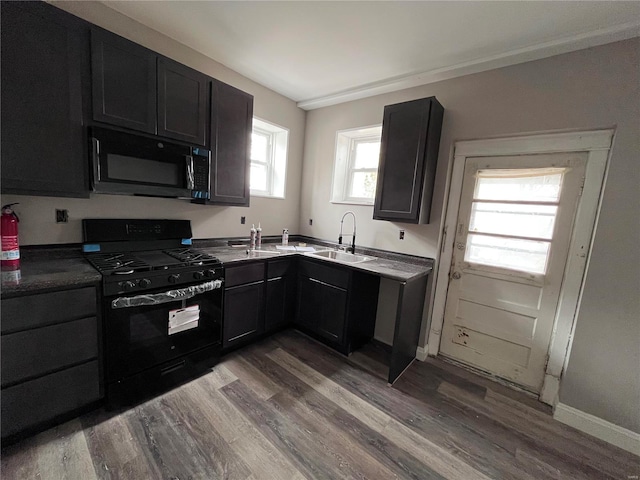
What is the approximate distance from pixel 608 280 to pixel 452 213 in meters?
1.12

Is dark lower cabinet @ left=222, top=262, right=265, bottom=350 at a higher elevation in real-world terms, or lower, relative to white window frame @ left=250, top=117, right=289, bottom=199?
lower

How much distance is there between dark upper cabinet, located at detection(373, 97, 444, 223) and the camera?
2227mm

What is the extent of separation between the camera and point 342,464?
4.75ft

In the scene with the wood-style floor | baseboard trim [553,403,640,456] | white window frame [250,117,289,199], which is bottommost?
the wood-style floor

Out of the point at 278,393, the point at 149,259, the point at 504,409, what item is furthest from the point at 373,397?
the point at 149,259

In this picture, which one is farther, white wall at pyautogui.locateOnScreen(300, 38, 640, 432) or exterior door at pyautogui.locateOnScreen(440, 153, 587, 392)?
exterior door at pyautogui.locateOnScreen(440, 153, 587, 392)

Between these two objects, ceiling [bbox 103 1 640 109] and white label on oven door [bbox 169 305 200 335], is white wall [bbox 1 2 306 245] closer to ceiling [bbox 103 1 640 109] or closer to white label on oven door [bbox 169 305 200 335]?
ceiling [bbox 103 1 640 109]

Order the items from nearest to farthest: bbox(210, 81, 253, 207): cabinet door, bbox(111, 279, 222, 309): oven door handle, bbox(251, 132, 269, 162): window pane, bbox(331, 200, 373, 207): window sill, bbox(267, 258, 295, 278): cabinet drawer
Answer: bbox(111, 279, 222, 309): oven door handle, bbox(210, 81, 253, 207): cabinet door, bbox(267, 258, 295, 278): cabinet drawer, bbox(331, 200, 373, 207): window sill, bbox(251, 132, 269, 162): window pane

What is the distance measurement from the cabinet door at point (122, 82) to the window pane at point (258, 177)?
1.35 meters

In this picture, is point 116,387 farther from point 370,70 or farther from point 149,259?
point 370,70

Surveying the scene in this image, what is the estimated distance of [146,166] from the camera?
1.91 m

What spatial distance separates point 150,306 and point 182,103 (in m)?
Result: 1.60

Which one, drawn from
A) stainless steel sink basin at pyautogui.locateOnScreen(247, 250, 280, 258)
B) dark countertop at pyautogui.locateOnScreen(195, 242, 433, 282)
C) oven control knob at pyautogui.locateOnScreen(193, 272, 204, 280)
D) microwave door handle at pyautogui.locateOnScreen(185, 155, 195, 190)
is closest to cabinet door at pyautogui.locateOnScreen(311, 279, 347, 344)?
dark countertop at pyautogui.locateOnScreen(195, 242, 433, 282)

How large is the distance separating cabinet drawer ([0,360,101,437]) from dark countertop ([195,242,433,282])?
1.09 m
